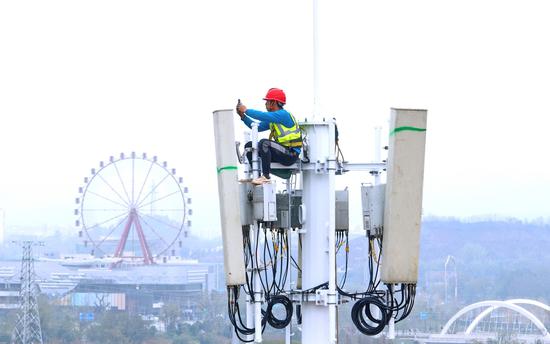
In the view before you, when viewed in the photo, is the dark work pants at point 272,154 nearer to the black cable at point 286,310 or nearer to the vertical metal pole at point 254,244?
the vertical metal pole at point 254,244

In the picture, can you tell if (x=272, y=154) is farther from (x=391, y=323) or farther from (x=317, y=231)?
(x=391, y=323)

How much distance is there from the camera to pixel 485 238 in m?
179

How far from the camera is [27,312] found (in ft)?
365

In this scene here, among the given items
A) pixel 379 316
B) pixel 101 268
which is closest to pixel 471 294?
pixel 101 268

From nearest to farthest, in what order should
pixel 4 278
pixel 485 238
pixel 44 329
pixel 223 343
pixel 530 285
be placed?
1. pixel 223 343
2. pixel 44 329
3. pixel 4 278
4. pixel 530 285
5. pixel 485 238

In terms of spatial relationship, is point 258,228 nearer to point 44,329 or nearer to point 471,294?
point 44,329

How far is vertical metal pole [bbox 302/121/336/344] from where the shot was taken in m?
14.5

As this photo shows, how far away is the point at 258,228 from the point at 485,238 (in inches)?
6580

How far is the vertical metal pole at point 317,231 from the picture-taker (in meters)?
14.5

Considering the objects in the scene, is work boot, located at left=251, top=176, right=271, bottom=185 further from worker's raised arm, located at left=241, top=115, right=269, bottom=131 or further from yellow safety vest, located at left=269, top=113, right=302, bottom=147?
worker's raised arm, located at left=241, top=115, right=269, bottom=131

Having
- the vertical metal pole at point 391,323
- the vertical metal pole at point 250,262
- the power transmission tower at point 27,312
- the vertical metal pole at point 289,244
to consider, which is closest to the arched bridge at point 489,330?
the power transmission tower at point 27,312

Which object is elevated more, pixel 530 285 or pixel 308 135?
pixel 308 135

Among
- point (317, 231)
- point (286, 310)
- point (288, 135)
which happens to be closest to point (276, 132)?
point (288, 135)

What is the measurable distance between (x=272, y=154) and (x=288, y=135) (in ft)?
0.87
